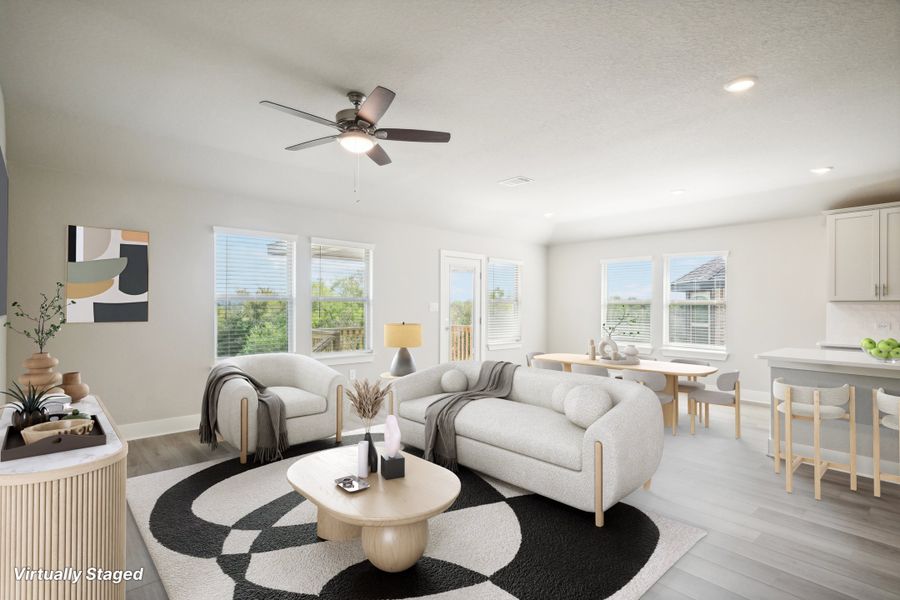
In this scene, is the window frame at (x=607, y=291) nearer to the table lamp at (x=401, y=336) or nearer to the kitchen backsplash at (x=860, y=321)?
the kitchen backsplash at (x=860, y=321)

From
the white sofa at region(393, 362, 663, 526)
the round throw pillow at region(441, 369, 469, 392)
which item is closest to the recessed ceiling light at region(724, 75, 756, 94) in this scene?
the white sofa at region(393, 362, 663, 526)

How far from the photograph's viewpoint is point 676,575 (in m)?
2.29

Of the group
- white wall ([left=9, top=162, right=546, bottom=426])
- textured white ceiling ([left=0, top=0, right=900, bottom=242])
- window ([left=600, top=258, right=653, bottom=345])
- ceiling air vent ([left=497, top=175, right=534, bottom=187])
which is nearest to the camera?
textured white ceiling ([left=0, top=0, right=900, bottom=242])

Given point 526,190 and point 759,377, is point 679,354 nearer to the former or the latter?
point 759,377

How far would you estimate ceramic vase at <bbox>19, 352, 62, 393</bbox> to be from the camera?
101 inches

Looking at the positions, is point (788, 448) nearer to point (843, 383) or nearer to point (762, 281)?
point (843, 383)

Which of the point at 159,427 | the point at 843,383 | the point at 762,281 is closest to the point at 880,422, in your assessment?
the point at 843,383

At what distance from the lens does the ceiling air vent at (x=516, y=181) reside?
527cm

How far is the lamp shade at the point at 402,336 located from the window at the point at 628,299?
3934mm

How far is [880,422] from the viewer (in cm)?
336

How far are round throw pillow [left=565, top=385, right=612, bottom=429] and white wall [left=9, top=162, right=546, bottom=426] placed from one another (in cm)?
361

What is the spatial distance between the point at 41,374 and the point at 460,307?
5539 millimetres

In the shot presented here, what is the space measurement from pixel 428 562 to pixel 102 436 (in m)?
1.60

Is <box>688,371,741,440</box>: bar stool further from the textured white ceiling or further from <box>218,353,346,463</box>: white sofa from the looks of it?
<box>218,353,346,463</box>: white sofa
